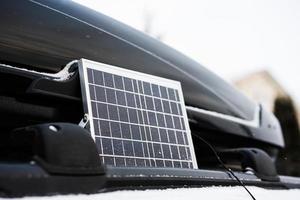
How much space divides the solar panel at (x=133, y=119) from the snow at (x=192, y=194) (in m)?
0.28

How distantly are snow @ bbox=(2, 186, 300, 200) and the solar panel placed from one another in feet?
0.92

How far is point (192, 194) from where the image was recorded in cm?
120

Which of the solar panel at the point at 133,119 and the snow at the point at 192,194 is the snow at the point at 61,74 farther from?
the snow at the point at 192,194

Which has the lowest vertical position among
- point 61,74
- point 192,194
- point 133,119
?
point 192,194

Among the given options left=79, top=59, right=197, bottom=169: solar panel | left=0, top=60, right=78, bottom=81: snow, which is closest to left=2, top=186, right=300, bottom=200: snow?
left=79, top=59, right=197, bottom=169: solar panel

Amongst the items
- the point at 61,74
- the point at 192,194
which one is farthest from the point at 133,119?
the point at 192,194

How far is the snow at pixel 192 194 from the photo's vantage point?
98 cm

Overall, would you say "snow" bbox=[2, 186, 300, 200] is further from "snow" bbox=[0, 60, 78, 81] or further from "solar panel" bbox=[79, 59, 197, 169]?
"snow" bbox=[0, 60, 78, 81]

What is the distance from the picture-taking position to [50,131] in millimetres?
1020

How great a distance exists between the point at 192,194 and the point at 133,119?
483 mm

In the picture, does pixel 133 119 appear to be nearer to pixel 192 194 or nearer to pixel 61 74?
pixel 61 74

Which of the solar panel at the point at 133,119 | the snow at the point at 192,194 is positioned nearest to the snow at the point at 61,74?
the solar panel at the point at 133,119

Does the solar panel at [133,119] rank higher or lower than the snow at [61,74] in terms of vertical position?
lower

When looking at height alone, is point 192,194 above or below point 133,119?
below
